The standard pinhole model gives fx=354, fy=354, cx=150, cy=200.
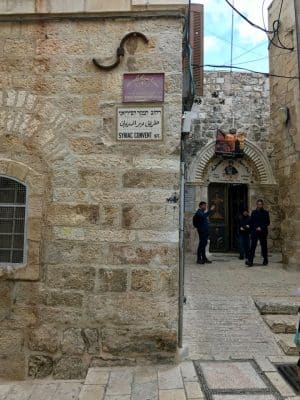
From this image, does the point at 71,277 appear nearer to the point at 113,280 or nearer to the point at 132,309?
the point at 113,280

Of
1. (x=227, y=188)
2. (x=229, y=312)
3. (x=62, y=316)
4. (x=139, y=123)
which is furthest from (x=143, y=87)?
(x=227, y=188)

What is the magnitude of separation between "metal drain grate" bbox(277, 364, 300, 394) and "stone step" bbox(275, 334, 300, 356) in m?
0.24

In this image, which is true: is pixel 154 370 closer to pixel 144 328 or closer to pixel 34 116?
pixel 144 328

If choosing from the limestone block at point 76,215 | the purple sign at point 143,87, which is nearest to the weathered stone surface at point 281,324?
the limestone block at point 76,215

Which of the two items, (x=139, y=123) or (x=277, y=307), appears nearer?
(x=139, y=123)

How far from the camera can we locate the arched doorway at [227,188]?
10.7 m

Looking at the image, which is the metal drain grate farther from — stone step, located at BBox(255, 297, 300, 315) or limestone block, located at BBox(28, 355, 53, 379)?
limestone block, located at BBox(28, 355, 53, 379)

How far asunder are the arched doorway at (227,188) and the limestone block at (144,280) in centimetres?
737

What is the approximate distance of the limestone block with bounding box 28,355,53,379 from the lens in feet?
10.4

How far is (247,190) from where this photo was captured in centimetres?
1109

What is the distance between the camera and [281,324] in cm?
395

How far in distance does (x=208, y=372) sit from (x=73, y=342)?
121 centimetres

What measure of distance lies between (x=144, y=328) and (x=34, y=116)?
2.22 m

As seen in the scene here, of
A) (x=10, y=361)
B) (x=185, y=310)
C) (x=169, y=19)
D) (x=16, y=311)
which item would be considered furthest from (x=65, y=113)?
(x=185, y=310)
